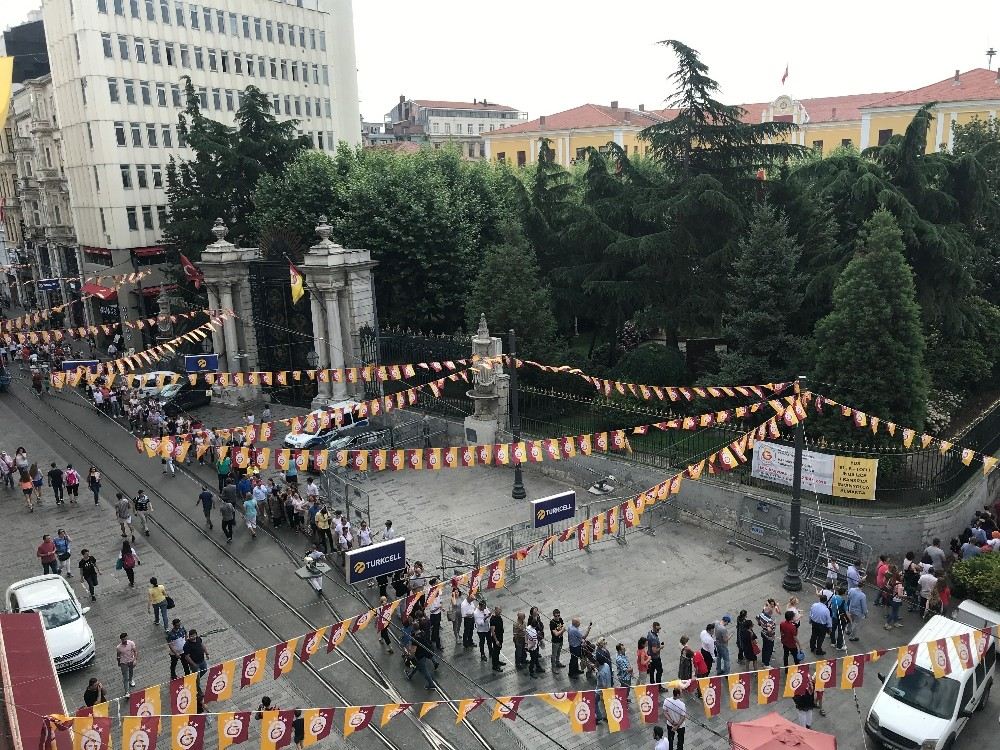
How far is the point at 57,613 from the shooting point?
16250 millimetres

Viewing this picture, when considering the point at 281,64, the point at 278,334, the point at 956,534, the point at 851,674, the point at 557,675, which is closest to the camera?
the point at 851,674

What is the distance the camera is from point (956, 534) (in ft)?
65.3

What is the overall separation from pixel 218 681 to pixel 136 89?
47853 mm

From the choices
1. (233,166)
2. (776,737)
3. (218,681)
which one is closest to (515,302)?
(218,681)

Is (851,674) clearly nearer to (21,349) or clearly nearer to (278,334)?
(278,334)

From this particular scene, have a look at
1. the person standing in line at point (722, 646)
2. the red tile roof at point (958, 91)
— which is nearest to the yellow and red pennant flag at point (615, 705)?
the person standing in line at point (722, 646)

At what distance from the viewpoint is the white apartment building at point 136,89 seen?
161ft

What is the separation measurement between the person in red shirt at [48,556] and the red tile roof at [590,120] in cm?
6386

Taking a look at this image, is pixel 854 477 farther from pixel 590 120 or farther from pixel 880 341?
pixel 590 120

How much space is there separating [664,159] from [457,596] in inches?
744

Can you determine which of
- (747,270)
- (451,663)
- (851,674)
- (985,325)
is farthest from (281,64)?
(851,674)

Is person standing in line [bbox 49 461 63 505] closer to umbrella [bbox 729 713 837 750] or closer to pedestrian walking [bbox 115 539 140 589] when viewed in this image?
pedestrian walking [bbox 115 539 140 589]

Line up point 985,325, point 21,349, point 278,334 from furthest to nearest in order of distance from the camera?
point 21,349
point 278,334
point 985,325

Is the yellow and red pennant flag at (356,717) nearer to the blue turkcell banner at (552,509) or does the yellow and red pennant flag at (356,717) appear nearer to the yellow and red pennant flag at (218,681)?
the yellow and red pennant flag at (218,681)
